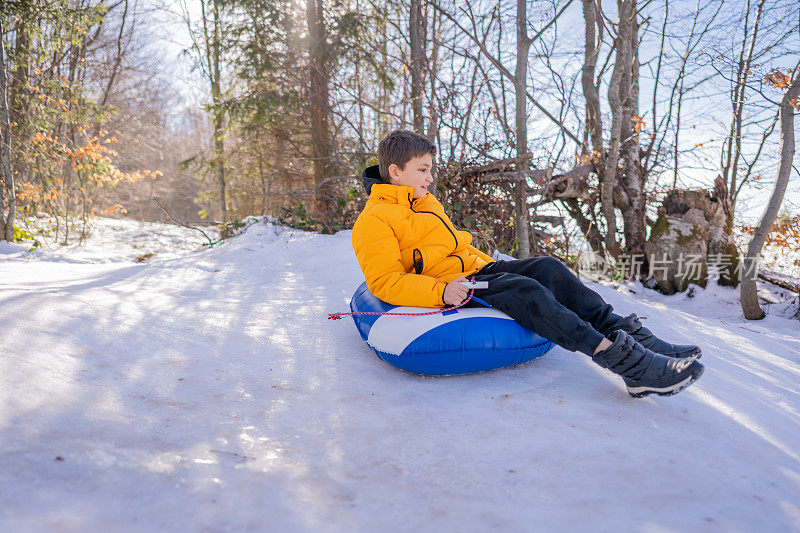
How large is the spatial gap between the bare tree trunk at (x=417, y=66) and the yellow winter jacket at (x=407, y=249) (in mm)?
3496

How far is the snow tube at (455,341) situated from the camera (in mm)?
2078

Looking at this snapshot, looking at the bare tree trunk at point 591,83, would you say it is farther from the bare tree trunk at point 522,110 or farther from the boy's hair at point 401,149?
the boy's hair at point 401,149

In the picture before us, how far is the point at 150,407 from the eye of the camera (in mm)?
1669

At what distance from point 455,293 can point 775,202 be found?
164 inches

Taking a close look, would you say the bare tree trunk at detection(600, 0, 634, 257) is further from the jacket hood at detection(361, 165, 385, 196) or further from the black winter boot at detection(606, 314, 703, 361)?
the black winter boot at detection(606, 314, 703, 361)

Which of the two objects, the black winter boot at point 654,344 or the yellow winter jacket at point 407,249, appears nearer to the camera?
the black winter boot at point 654,344

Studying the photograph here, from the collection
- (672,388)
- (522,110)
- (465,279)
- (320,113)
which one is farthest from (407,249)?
(320,113)

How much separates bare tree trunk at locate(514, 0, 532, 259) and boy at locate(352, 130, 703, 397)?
264cm

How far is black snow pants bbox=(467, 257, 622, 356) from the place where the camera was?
1.93 metres

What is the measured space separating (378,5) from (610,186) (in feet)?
17.2

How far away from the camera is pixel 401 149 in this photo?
245 centimetres

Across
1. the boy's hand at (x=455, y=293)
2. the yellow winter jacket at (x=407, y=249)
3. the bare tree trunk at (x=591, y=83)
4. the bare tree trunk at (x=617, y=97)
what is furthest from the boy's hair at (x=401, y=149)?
the bare tree trunk at (x=591, y=83)

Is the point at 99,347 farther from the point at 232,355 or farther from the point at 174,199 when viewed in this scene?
the point at 174,199

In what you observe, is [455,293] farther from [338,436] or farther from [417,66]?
[417,66]
